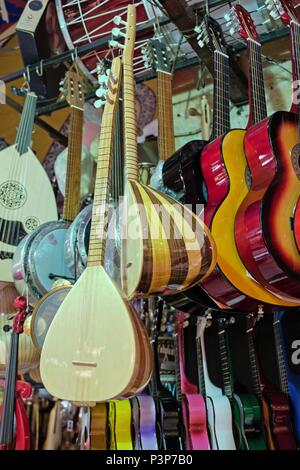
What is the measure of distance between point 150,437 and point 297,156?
0.82 m

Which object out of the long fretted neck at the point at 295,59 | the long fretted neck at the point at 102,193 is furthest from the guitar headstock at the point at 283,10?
the long fretted neck at the point at 102,193

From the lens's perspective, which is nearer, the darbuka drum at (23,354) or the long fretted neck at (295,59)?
the long fretted neck at (295,59)

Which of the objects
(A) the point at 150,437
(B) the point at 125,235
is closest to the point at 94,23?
(B) the point at 125,235

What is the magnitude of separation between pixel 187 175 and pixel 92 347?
1.64 ft

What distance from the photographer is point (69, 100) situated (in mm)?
1758

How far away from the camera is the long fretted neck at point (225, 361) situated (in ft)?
4.51

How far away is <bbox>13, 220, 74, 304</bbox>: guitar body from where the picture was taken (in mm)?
1384

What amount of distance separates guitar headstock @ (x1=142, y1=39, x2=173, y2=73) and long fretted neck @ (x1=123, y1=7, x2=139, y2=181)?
0.33m

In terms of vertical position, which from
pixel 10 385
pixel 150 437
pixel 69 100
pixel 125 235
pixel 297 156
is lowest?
pixel 150 437

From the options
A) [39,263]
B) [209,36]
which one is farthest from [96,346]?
[209,36]

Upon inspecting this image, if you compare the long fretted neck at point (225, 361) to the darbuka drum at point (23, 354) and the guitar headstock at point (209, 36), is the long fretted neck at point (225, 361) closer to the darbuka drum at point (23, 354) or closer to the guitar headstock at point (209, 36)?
the darbuka drum at point (23, 354)

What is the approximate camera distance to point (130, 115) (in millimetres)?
1112

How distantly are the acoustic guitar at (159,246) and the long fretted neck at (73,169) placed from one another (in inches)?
23.7

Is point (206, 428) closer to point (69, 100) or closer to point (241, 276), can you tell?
point (241, 276)
